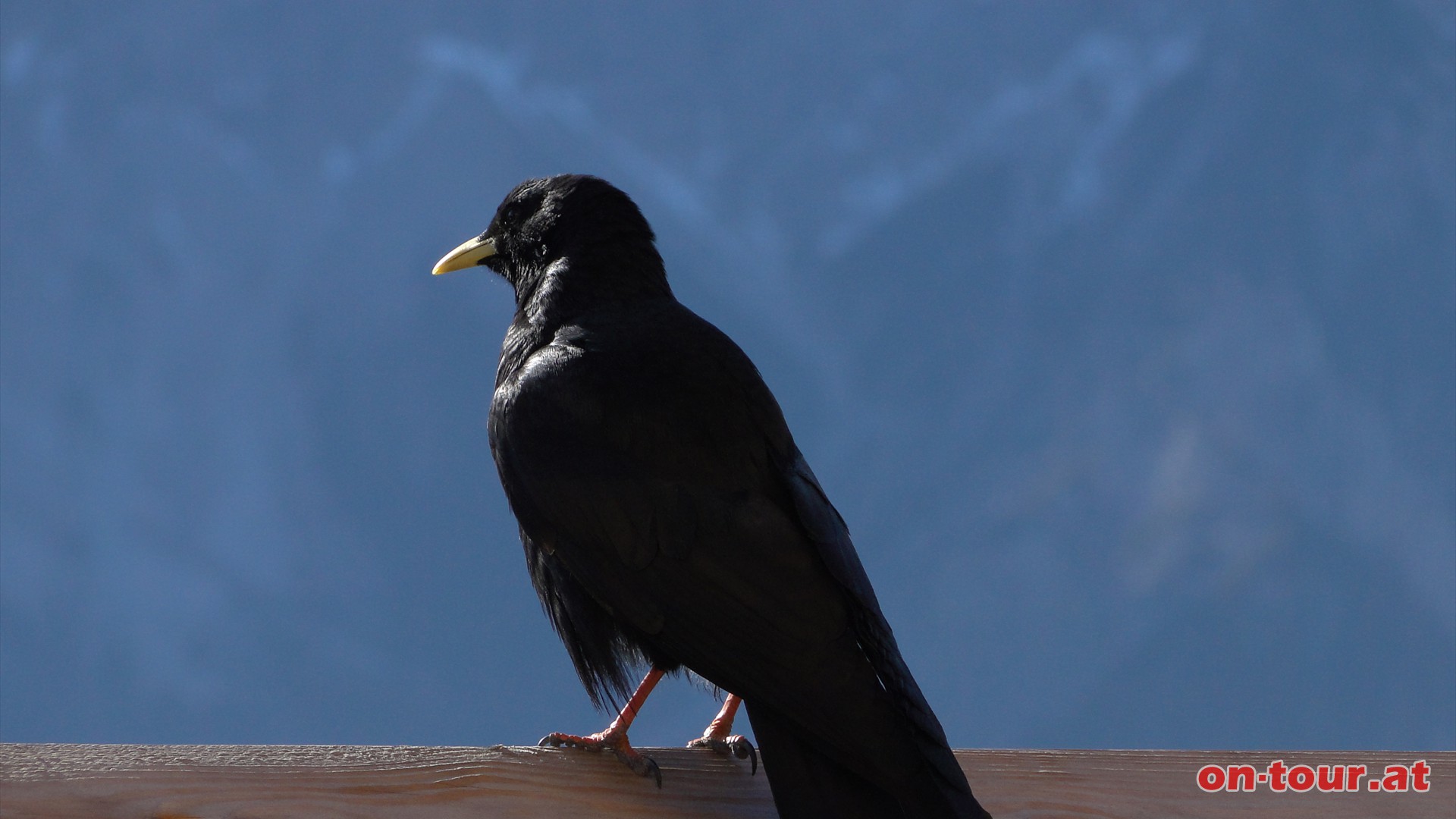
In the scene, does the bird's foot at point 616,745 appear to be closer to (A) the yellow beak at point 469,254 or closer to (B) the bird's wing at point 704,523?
(B) the bird's wing at point 704,523

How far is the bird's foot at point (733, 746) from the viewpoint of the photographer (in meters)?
2.64

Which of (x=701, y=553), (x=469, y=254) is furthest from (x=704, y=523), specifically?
(x=469, y=254)

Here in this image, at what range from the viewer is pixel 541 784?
2.37m

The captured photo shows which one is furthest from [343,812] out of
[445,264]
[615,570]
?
[445,264]

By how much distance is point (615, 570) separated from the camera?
2492 millimetres

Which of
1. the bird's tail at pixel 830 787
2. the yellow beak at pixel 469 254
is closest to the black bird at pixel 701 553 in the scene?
the bird's tail at pixel 830 787

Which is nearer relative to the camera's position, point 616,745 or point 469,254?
point 616,745

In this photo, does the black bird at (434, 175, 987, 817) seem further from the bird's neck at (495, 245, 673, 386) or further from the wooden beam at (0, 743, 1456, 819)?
the wooden beam at (0, 743, 1456, 819)

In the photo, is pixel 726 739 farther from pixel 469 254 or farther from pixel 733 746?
pixel 469 254

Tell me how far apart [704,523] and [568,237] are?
3.92 ft

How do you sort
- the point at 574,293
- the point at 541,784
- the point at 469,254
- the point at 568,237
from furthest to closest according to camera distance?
the point at 469,254
the point at 568,237
the point at 574,293
the point at 541,784

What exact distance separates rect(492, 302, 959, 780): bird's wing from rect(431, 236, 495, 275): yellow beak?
0.89 m

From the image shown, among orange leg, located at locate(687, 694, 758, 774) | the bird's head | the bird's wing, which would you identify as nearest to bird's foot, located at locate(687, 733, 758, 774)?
orange leg, located at locate(687, 694, 758, 774)

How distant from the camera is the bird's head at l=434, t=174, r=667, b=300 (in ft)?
10.7
